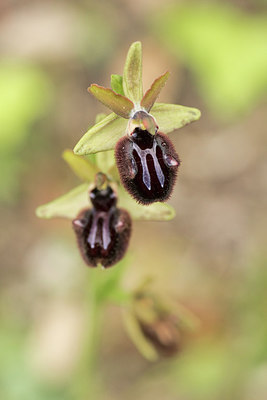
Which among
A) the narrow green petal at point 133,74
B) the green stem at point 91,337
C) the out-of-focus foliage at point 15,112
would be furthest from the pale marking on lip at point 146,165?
the out-of-focus foliage at point 15,112

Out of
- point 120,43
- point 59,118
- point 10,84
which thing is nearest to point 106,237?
point 10,84

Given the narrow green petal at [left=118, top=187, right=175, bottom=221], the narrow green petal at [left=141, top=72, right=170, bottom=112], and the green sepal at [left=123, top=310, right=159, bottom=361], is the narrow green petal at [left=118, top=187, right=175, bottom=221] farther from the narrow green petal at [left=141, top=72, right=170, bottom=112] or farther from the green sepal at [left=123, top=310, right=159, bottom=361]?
the green sepal at [left=123, top=310, right=159, bottom=361]

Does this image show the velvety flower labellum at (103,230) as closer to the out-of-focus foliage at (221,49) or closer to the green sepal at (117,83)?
the green sepal at (117,83)

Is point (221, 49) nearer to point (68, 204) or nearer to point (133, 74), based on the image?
point (68, 204)

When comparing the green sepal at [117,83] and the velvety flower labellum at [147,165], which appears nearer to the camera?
the velvety flower labellum at [147,165]

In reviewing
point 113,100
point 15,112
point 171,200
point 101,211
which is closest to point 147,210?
point 101,211

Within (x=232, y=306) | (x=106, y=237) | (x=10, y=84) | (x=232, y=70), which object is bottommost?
(x=106, y=237)

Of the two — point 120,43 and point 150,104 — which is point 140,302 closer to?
point 150,104
